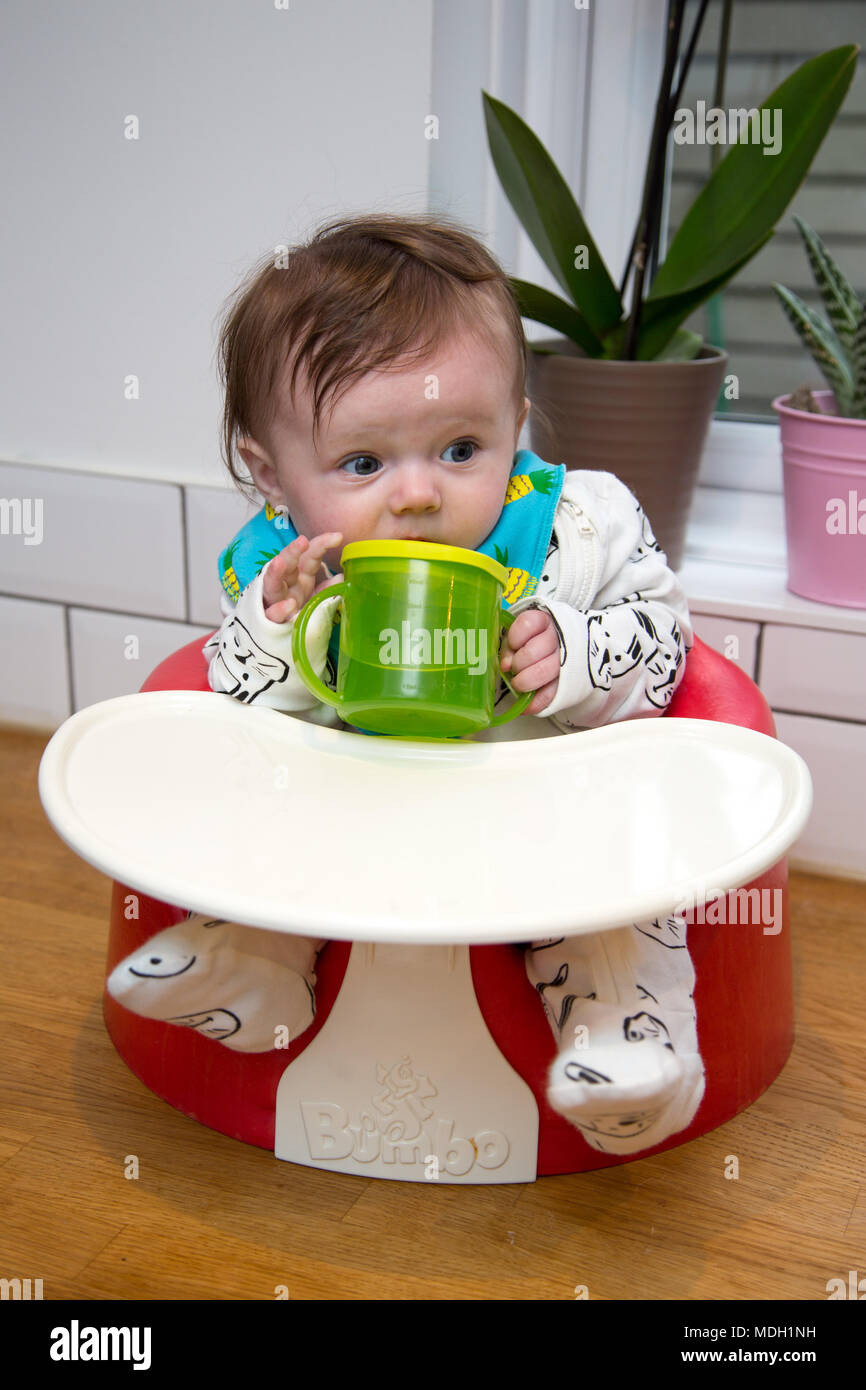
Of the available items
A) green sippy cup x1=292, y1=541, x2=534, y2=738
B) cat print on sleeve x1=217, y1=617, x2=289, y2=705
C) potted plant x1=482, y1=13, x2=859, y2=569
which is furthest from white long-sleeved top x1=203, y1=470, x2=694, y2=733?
potted plant x1=482, y1=13, x2=859, y2=569

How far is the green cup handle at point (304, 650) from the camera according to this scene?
811mm

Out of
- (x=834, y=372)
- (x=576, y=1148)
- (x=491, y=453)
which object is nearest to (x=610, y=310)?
(x=834, y=372)

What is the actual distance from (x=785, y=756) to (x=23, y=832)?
87cm

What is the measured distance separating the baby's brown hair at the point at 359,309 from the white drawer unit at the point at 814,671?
1.50 ft

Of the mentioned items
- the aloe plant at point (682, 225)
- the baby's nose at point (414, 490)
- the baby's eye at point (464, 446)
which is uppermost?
the aloe plant at point (682, 225)

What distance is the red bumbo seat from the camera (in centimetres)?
83

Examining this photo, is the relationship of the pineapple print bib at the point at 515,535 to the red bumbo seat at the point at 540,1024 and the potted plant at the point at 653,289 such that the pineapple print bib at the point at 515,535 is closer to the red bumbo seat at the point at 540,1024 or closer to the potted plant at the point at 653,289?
the red bumbo seat at the point at 540,1024

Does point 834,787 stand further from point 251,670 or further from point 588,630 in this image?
point 251,670

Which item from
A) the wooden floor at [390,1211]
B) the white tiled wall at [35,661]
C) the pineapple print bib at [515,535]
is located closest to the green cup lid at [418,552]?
the pineapple print bib at [515,535]

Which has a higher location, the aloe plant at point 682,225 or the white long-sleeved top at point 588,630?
the aloe plant at point 682,225

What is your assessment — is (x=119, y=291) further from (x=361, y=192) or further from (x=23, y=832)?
(x=23, y=832)

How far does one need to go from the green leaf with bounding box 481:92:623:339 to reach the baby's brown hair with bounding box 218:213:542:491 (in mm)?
250

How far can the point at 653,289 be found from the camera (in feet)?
4.13
